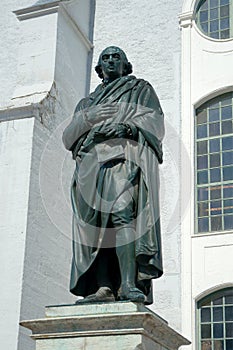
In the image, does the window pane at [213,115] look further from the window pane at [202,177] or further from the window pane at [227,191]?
the window pane at [227,191]

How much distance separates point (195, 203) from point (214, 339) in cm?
261

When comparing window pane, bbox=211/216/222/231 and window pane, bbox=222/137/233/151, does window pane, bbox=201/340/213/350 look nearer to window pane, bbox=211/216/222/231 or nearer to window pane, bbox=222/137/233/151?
window pane, bbox=211/216/222/231

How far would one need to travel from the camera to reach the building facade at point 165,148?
1188 cm

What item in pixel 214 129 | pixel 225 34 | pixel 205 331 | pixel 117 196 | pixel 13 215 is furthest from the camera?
pixel 225 34

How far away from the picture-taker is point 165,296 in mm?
12609

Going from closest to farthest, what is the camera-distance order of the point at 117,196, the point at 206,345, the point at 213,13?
the point at 117,196 → the point at 206,345 → the point at 213,13

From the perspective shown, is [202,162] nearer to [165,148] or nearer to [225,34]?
[165,148]

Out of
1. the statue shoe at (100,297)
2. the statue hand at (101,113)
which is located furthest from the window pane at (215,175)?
the statue shoe at (100,297)

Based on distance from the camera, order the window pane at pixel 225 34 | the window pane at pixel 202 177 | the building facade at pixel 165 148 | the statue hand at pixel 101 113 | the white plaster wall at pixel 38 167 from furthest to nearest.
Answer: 1. the window pane at pixel 225 34
2. the window pane at pixel 202 177
3. the building facade at pixel 165 148
4. the white plaster wall at pixel 38 167
5. the statue hand at pixel 101 113

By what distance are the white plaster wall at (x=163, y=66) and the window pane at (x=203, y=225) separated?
414 millimetres

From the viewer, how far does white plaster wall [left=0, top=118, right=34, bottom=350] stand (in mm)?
11016

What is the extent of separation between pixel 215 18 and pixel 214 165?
3406mm

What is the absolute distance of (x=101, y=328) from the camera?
462cm

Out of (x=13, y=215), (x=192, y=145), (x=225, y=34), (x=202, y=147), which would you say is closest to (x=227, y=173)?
(x=202, y=147)
